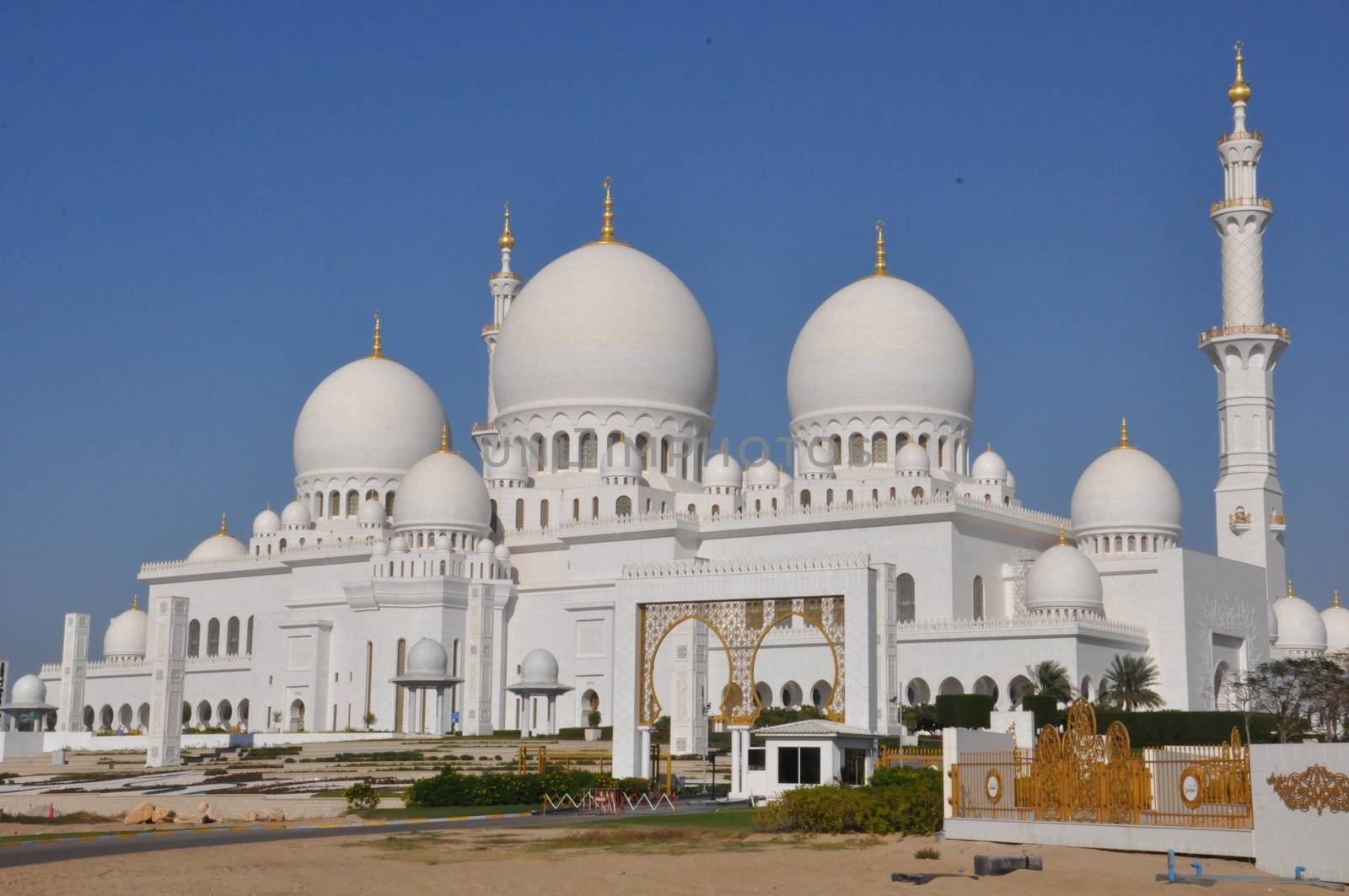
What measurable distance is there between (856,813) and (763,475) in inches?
1266

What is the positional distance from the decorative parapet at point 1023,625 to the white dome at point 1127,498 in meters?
3.33

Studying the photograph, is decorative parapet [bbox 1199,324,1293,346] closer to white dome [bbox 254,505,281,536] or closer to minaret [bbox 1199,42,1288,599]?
minaret [bbox 1199,42,1288,599]

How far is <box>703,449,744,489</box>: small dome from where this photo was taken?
51875 millimetres

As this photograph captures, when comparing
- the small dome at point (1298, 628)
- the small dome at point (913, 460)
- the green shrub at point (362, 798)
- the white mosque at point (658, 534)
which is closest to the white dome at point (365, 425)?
the white mosque at point (658, 534)

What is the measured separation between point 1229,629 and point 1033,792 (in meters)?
29.1

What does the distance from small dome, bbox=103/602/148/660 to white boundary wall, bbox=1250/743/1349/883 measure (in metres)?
48.3

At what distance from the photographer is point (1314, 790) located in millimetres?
16609

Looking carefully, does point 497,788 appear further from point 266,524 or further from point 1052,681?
point 266,524

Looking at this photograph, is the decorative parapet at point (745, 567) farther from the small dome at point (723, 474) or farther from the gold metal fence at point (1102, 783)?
the small dome at point (723, 474)

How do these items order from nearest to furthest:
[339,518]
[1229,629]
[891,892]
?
[891,892] < [1229,629] < [339,518]

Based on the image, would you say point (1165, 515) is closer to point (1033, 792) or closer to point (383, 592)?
point (383, 592)

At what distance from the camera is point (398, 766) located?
3256 cm

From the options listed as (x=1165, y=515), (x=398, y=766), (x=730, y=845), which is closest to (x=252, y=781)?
(x=398, y=766)

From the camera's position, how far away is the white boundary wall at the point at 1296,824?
16391 mm
